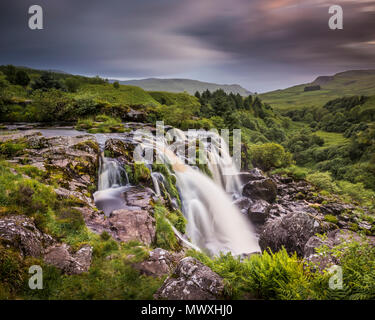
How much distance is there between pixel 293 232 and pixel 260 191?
42.4 feet

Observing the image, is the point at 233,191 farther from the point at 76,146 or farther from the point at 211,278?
the point at 211,278

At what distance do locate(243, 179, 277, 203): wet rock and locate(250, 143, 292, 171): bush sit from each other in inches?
677

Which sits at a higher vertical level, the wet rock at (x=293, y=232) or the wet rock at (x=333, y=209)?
the wet rock at (x=293, y=232)

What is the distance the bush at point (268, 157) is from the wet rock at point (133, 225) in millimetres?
32823

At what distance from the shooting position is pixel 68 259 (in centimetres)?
508

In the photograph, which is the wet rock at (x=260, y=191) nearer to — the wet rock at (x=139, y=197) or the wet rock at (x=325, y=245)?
the wet rock at (x=325, y=245)

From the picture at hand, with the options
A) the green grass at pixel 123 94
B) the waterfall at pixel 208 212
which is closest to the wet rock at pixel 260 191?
the waterfall at pixel 208 212

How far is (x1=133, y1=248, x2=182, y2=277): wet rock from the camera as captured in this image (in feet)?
17.7

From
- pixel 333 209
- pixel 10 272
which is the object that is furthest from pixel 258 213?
pixel 10 272

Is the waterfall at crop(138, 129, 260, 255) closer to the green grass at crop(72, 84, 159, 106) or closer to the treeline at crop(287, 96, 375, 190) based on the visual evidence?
the green grass at crop(72, 84, 159, 106)

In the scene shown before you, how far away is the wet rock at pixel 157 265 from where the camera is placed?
5409 millimetres
